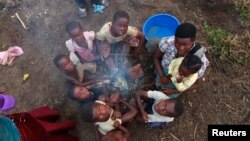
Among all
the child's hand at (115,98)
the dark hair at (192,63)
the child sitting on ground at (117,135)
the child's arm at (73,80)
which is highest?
the dark hair at (192,63)

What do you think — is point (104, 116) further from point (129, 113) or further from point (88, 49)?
point (88, 49)

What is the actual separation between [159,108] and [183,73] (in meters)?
0.39

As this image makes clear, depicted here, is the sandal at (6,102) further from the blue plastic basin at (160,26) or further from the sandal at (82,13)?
the blue plastic basin at (160,26)

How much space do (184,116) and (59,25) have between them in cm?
198

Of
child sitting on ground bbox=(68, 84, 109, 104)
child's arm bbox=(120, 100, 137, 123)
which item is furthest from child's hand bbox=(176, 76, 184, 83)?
child sitting on ground bbox=(68, 84, 109, 104)

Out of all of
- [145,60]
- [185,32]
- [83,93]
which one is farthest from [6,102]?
[185,32]

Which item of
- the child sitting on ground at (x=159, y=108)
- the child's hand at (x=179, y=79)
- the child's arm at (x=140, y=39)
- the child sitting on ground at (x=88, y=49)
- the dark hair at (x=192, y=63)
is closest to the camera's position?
the dark hair at (x=192, y=63)

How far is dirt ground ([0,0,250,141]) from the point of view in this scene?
3896mm

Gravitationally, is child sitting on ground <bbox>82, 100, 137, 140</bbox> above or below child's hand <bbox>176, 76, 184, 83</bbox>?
below

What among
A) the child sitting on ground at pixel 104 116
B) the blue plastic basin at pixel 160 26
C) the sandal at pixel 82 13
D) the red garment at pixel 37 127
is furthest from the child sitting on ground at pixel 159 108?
the sandal at pixel 82 13

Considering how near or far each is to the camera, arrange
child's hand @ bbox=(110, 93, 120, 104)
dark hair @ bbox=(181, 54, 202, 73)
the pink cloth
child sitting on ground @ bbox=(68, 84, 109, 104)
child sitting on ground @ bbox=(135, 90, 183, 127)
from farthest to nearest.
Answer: the pink cloth → child's hand @ bbox=(110, 93, 120, 104) → child sitting on ground @ bbox=(68, 84, 109, 104) → child sitting on ground @ bbox=(135, 90, 183, 127) → dark hair @ bbox=(181, 54, 202, 73)

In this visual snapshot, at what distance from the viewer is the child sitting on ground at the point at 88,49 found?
3.69m

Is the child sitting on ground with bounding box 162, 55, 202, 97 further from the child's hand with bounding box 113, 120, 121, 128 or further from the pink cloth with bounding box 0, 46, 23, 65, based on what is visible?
the pink cloth with bounding box 0, 46, 23, 65

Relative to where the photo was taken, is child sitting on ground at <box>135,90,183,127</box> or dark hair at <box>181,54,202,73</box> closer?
dark hair at <box>181,54,202,73</box>
